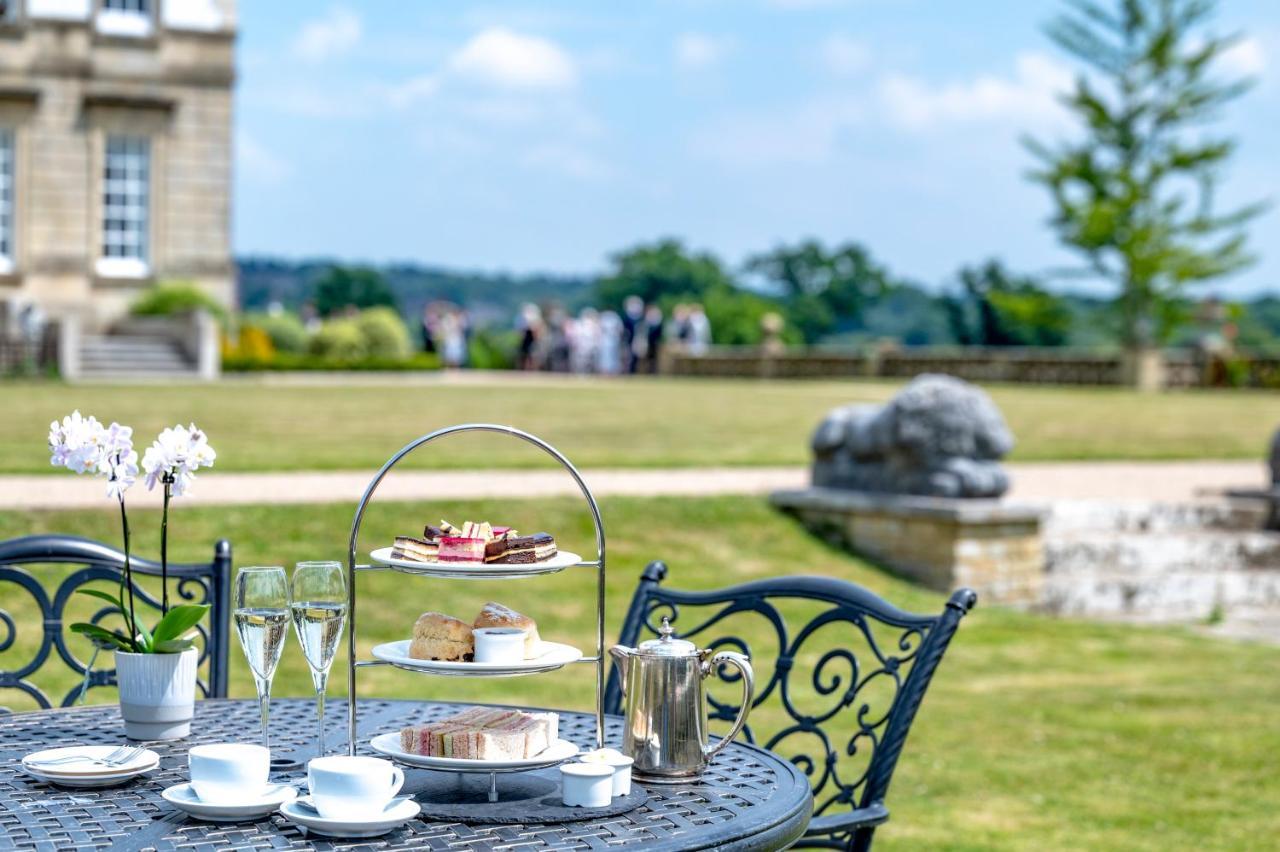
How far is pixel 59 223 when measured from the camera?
32.6 metres

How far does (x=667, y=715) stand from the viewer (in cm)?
315

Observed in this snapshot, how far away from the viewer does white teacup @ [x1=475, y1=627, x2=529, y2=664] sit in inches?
119

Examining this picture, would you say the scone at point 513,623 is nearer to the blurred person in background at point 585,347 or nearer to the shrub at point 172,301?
the shrub at point 172,301

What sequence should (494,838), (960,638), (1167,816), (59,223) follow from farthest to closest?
1. (59,223)
2. (960,638)
3. (1167,816)
4. (494,838)

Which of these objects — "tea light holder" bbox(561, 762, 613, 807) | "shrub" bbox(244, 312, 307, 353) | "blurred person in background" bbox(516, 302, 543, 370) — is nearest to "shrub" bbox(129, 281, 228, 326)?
"shrub" bbox(244, 312, 307, 353)

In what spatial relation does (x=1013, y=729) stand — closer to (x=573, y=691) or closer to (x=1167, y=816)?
(x=1167, y=816)

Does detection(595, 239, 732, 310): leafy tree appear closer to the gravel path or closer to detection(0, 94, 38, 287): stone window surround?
detection(0, 94, 38, 287): stone window surround

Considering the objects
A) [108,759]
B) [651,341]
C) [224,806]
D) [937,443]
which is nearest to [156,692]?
[108,759]

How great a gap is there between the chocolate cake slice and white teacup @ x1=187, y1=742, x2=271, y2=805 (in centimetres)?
55

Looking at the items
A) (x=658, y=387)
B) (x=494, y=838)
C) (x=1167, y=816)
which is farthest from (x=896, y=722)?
(x=658, y=387)

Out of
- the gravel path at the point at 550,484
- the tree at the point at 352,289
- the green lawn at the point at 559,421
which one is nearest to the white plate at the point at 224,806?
the gravel path at the point at 550,484

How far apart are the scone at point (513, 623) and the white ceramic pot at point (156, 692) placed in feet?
2.00

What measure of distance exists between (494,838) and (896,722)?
146 cm

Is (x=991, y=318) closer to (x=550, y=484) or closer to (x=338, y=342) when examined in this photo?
(x=338, y=342)
